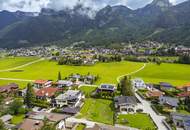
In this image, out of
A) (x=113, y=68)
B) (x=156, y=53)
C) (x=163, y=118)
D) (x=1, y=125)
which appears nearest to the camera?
(x=1, y=125)

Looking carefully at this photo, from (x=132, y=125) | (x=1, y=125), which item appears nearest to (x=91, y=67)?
(x=132, y=125)

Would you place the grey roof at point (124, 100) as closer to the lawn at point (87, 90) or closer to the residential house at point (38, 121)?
the lawn at point (87, 90)

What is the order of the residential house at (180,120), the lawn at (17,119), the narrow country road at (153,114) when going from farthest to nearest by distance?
the lawn at (17,119) < the narrow country road at (153,114) < the residential house at (180,120)

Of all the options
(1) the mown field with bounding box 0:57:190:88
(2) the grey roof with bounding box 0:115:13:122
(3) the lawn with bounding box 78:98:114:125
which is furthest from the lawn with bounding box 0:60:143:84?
(2) the grey roof with bounding box 0:115:13:122

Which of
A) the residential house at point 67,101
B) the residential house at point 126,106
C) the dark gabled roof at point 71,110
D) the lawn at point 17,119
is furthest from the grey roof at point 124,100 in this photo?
the lawn at point 17,119

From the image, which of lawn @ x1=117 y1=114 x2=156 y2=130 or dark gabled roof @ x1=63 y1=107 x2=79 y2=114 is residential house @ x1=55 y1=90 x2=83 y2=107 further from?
lawn @ x1=117 y1=114 x2=156 y2=130

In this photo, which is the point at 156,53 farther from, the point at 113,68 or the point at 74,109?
the point at 74,109
